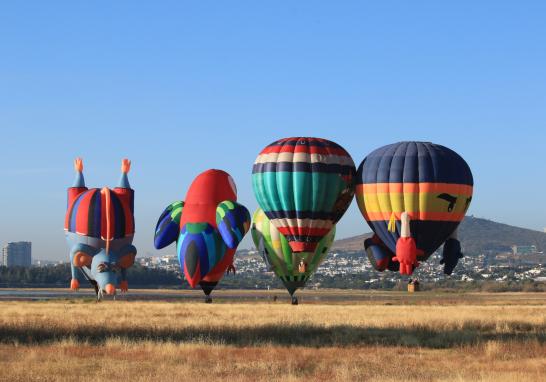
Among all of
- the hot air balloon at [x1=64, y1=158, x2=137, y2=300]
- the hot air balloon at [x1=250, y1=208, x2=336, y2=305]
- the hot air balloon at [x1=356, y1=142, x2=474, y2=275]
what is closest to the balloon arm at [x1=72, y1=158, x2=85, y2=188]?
the hot air balloon at [x1=64, y1=158, x2=137, y2=300]

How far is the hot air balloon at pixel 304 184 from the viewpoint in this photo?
57906 mm

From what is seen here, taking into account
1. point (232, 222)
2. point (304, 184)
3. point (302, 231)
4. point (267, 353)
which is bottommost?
point (267, 353)

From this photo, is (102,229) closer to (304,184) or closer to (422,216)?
(304,184)

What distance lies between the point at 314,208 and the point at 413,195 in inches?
273

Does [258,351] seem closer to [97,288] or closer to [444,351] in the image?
[444,351]

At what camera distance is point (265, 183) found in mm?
58906

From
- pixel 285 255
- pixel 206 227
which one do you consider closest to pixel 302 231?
pixel 285 255

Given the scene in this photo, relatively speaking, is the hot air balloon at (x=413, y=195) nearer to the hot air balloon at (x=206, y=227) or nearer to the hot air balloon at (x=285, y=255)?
the hot air balloon at (x=285, y=255)

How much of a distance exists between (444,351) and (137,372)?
11.4m

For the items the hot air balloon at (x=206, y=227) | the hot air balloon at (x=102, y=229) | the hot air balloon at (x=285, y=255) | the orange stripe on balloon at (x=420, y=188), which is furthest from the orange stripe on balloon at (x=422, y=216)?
the hot air balloon at (x=102, y=229)

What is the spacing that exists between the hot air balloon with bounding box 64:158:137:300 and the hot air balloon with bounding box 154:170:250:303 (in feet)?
15.7

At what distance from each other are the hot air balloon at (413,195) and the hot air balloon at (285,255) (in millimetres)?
12326

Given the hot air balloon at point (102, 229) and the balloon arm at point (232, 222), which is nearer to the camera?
the balloon arm at point (232, 222)

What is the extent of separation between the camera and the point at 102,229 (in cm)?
7619
